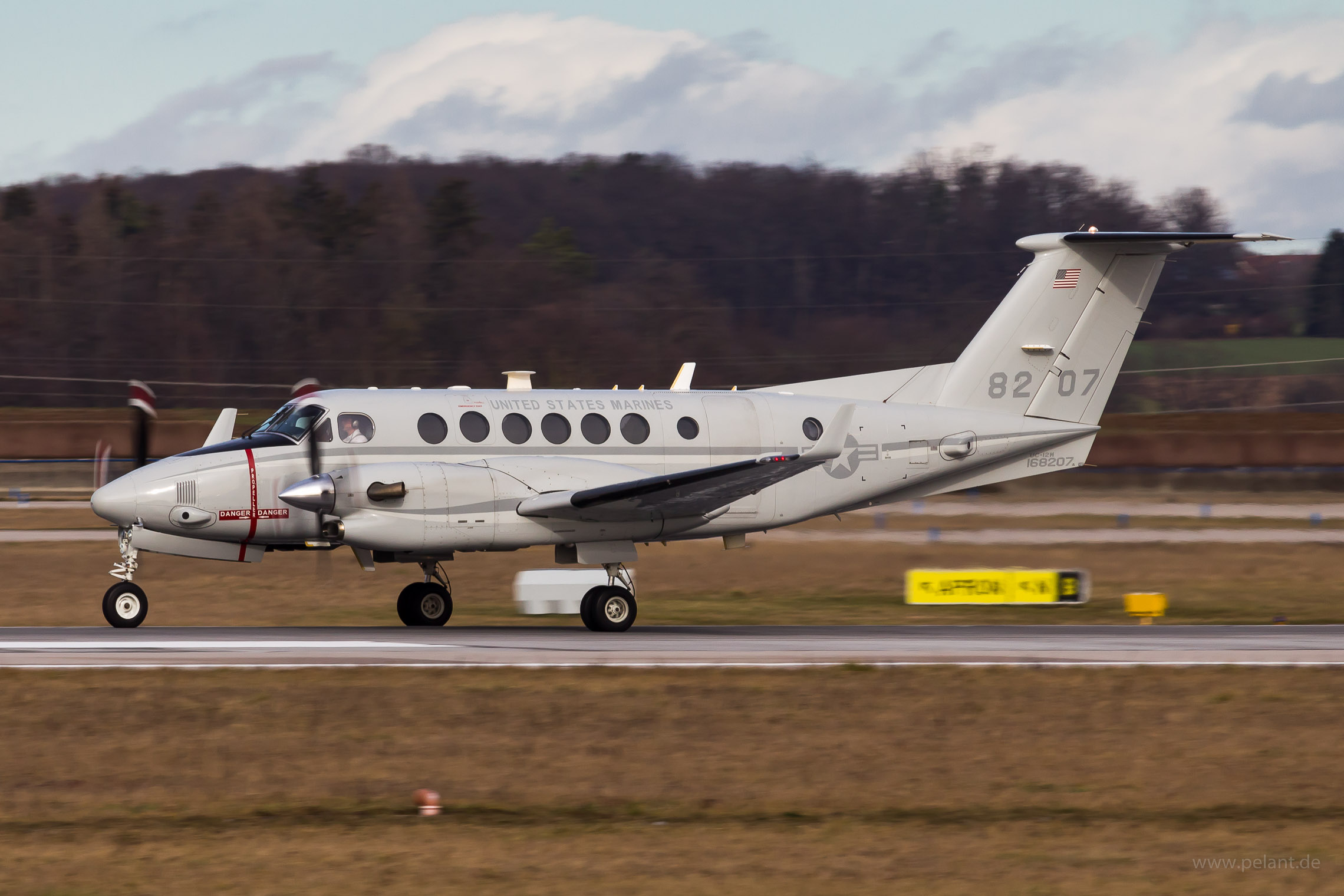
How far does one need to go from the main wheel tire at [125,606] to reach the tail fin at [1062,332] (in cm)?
1136

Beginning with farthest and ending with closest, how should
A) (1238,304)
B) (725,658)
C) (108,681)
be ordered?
1. (1238,304)
2. (725,658)
3. (108,681)

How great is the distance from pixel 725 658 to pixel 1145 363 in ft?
112

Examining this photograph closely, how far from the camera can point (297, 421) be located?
57.7ft

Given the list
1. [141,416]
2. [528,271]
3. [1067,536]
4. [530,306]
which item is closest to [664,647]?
[141,416]

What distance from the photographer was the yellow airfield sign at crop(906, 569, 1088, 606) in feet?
74.3

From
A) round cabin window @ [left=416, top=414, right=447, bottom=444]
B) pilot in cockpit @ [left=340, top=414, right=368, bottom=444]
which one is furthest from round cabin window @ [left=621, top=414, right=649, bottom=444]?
→ pilot in cockpit @ [left=340, top=414, right=368, bottom=444]

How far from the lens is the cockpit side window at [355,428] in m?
17.5

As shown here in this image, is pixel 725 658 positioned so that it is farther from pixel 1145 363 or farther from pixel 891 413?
pixel 1145 363

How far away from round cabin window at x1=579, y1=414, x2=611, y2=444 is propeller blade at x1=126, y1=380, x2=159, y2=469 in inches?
227

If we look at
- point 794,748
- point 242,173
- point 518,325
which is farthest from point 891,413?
point 242,173

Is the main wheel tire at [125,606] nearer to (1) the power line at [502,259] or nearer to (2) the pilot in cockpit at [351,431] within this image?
(2) the pilot in cockpit at [351,431]

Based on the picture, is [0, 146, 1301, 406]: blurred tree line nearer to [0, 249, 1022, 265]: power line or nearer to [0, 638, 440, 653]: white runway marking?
[0, 249, 1022, 265]: power line

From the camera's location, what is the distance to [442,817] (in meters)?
9.30

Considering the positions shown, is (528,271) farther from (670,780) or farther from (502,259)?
(670,780)
